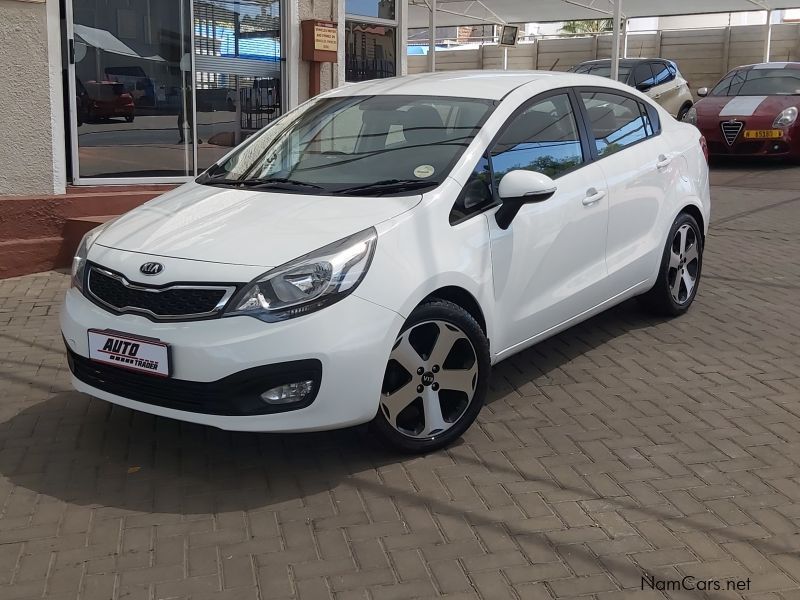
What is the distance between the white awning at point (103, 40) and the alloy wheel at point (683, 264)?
5095 millimetres

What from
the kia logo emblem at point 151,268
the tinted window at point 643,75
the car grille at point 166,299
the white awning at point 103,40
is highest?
the tinted window at point 643,75

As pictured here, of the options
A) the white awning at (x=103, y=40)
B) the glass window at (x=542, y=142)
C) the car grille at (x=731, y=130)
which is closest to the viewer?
the glass window at (x=542, y=142)

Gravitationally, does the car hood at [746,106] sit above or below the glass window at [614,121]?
above

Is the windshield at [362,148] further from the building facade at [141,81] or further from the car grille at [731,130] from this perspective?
the car grille at [731,130]

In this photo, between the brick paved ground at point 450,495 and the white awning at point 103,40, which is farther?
the white awning at point 103,40

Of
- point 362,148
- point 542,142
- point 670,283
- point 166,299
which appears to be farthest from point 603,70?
point 166,299

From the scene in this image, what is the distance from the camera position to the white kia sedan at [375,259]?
11.5ft

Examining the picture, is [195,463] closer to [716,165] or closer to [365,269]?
[365,269]

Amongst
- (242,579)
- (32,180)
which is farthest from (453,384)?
(32,180)

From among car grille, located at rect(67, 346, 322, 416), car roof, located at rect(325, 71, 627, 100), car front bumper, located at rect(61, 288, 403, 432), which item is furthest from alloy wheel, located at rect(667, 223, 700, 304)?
car grille, located at rect(67, 346, 322, 416)

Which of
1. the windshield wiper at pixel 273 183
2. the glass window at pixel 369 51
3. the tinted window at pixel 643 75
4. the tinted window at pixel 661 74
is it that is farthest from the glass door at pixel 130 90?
the tinted window at pixel 661 74

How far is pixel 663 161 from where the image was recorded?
5633mm

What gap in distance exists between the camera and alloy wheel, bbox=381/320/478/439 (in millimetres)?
3811

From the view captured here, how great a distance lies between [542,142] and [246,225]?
167 cm
